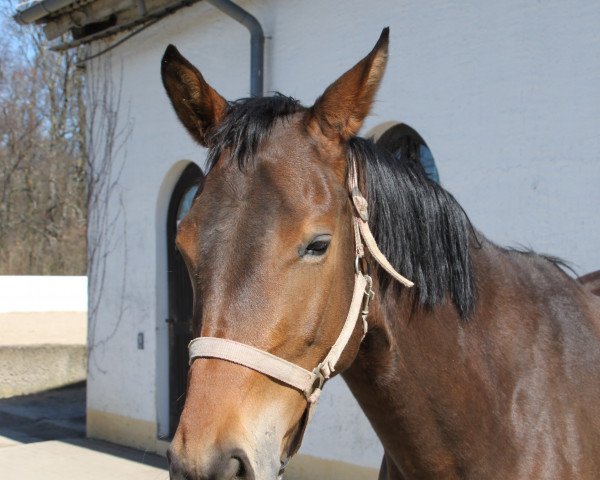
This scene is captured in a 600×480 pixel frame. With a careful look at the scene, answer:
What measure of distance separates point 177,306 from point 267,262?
543 centimetres

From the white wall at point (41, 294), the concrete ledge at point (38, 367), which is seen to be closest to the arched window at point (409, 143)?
the concrete ledge at point (38, 367)

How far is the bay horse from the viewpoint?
5.91 feet

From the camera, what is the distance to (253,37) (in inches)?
233

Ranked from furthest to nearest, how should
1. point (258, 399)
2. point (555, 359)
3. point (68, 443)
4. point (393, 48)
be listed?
point (68, 443), point (393, 48), point (555, 359), point (258, 399)

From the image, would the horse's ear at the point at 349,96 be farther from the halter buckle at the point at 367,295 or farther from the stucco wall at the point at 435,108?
the stucco wall at the point at 435,108

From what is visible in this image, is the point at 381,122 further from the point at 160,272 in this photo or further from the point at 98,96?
the point at 98,96

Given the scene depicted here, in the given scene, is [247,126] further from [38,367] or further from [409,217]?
[38,367]

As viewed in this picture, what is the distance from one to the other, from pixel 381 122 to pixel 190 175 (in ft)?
7.83

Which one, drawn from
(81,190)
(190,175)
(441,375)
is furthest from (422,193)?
(81,190)

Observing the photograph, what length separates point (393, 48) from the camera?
200 inches

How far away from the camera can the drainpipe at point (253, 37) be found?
586cm

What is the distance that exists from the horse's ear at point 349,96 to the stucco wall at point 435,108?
80.0 inches

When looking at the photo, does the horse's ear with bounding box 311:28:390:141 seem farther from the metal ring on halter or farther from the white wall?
the white wall

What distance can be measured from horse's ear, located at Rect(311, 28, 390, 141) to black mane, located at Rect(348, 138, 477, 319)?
0.08 m
